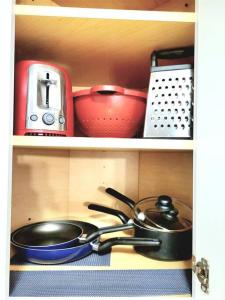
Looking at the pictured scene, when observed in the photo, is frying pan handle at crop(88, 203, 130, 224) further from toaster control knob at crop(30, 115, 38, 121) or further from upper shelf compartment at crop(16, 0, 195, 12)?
upper shelf compartment at crop(16, 0, 195, 12)

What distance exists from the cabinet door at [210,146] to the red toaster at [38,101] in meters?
0.38

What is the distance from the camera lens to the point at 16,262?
0.74m

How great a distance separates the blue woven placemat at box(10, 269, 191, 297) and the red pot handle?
52 cm

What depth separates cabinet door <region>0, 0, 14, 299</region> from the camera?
0.57 m

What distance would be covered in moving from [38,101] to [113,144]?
0.80 ft

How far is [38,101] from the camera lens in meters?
0.68

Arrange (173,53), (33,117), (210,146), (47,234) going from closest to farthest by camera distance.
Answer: (210,146) → (33,117) → (173,53) → (47,234)

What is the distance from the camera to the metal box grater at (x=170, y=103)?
673 millimetres

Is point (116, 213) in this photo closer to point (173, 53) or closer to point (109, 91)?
point (109, 91)

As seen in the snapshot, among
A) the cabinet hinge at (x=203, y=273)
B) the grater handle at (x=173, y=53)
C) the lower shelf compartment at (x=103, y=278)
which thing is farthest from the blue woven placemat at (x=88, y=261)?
the grater handle at (x=173, y=53)

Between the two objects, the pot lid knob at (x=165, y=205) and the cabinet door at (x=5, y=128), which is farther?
the pot lid knob at (x=165, y=205)

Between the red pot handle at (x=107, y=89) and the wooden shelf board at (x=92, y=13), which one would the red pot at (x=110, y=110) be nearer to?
the red pot handle at (x=107, y=89)

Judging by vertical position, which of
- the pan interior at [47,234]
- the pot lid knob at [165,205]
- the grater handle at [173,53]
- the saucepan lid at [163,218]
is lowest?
the pan interior at [47,234]

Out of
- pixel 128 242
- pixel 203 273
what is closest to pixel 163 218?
pixel 128 242
